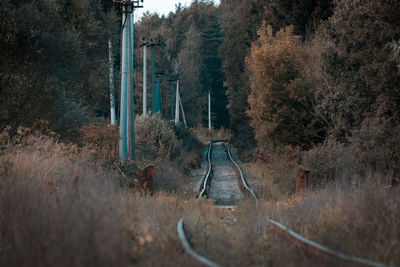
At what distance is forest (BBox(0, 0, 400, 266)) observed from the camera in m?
5.50

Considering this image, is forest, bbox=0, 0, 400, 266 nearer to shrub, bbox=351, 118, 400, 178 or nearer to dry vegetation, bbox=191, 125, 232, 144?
shrub, bbox=351, 118, 400, 178

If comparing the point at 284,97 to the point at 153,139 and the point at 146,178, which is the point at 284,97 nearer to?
the point at 153,139

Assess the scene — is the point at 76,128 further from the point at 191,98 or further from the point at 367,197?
the point at 191,98

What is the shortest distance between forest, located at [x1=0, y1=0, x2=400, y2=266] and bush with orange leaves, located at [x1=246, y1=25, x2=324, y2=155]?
0.22 ft

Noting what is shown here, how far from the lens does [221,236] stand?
7.19 meters

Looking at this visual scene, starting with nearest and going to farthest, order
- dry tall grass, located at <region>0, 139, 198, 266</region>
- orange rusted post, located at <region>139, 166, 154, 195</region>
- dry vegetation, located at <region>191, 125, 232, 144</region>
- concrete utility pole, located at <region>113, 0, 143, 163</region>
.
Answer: dry tall grass, located at <region>0, 139, 198, 266</region>, orange rusted post, located at <region>139, 166, 154, 195</region>, concrete utility pole, located at <region>113, 0, 143, 163</region>, dry vegetation, located at <region>191, 125, 232, 144</region>

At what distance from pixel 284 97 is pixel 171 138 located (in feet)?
27.9

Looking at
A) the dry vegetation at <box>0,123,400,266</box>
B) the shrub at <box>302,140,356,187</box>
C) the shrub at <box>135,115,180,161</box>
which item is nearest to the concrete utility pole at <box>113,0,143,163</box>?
the shrub at <box>135,115,180,161</box>

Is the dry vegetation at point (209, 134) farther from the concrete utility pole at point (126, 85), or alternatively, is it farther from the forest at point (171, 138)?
the concrete utility pole at point (126, 85)

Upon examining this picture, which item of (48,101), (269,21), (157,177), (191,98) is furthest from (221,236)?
(191,98)

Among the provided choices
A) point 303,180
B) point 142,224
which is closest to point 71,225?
point 142,224

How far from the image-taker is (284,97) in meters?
20.9

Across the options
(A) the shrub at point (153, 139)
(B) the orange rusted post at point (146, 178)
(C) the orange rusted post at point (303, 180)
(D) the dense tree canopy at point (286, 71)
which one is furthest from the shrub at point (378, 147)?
(A) the shrub at point (153, 139)

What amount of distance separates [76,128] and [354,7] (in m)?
11.4
